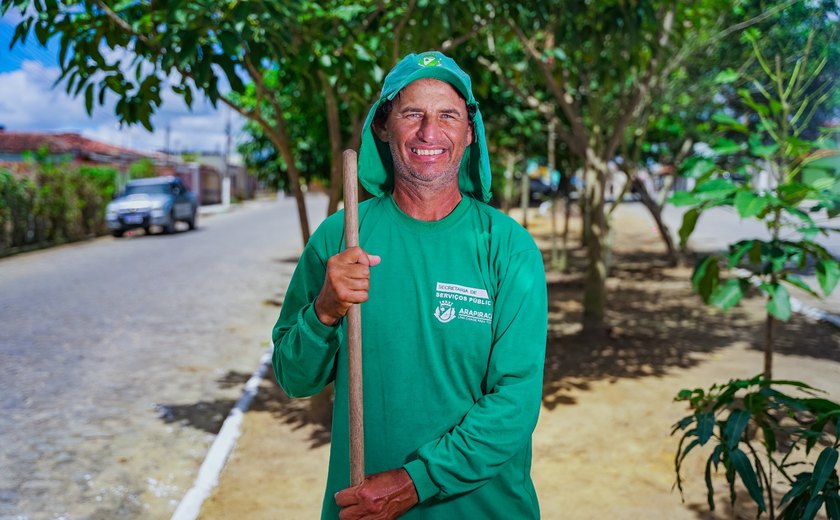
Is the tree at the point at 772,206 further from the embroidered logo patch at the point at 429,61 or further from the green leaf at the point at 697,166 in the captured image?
the embroidered logo patch at the point at 429,61

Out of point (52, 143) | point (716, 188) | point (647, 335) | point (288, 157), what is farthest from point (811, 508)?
point (52, 143)

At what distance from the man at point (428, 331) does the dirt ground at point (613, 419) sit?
182 cm

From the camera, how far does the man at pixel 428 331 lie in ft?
5.74

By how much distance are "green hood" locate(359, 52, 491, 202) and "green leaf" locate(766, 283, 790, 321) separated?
357cm

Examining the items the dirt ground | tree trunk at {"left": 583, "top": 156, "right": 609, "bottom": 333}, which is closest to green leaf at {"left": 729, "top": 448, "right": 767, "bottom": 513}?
the dirt ground

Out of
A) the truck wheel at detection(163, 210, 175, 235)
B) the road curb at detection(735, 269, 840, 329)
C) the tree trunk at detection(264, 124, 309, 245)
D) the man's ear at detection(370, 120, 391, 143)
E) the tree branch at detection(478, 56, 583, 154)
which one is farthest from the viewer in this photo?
the truck wheel at detection(163, 210, 175, 235)

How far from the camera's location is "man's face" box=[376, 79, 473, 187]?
189 cm

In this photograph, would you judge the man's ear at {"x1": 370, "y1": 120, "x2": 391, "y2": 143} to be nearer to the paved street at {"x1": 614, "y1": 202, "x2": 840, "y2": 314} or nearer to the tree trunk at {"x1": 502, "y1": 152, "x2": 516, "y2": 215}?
the paved street at {"x1": 614, "y1": 202, "x2": 840, "y2": 314}

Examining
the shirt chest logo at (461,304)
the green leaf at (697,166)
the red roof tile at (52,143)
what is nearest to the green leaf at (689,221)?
the green leaf at (697,166)

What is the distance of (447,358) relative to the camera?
1804 mm

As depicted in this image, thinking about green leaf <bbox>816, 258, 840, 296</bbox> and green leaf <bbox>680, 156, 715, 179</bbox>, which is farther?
green leaf <bbox>680, 156, 715, 179</bbox>

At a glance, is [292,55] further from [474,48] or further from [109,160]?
[109,160]

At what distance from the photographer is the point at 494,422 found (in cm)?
174

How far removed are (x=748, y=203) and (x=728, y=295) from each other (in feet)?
3.39
